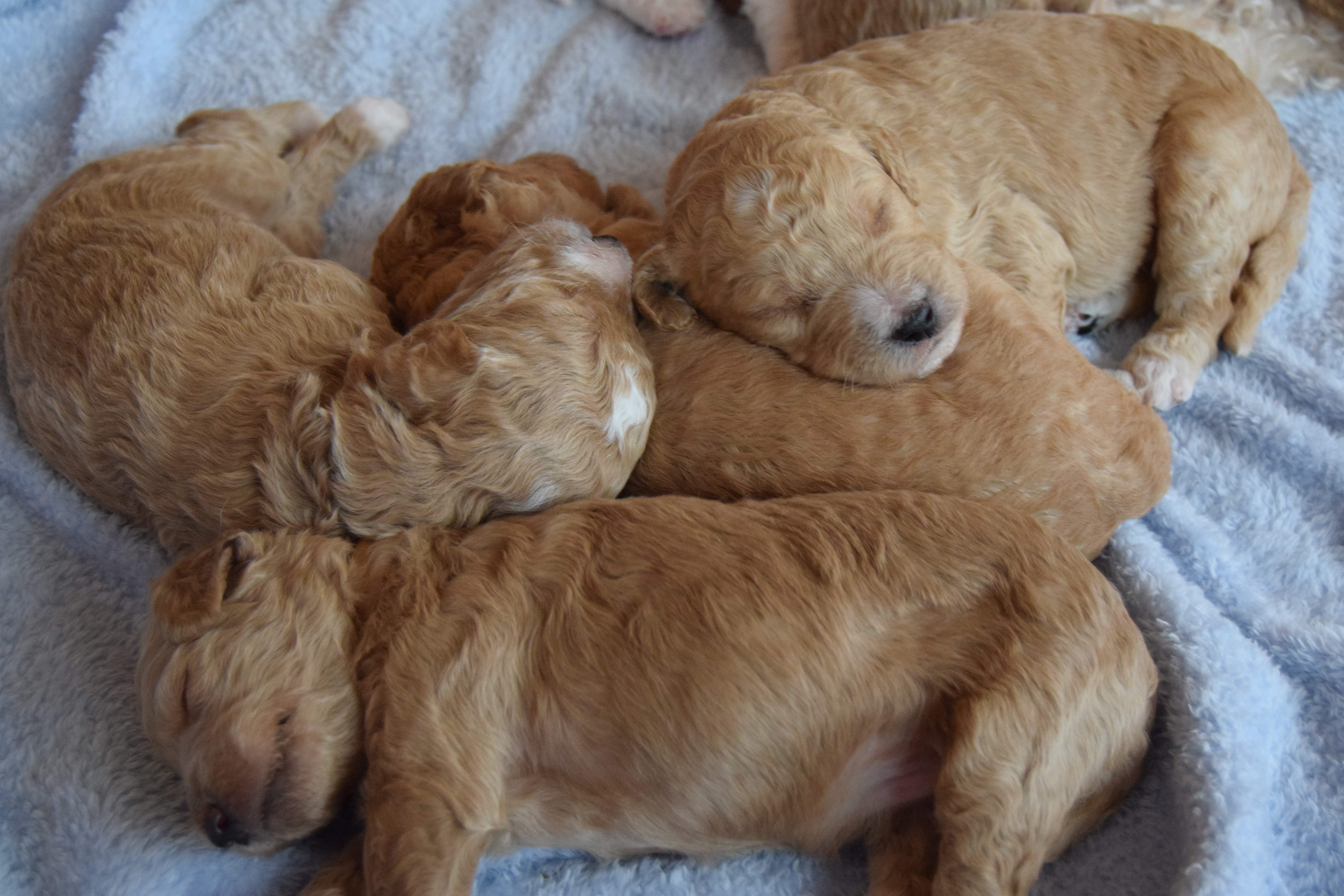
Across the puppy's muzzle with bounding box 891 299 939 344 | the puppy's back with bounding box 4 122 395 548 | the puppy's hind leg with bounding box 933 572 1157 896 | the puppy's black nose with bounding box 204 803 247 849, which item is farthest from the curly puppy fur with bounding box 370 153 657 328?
the puppy's hind leg with bounding box 933 572 1157 896

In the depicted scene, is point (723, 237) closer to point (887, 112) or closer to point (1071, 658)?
point (887, 112)

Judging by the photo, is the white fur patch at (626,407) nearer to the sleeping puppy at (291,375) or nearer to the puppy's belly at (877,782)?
the sleeping puppy at (291,375)

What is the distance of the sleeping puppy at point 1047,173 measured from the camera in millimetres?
2180

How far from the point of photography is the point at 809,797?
1651 mm

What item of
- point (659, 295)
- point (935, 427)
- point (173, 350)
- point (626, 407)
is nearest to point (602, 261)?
point (659, 295)

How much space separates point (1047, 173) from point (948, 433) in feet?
3.13

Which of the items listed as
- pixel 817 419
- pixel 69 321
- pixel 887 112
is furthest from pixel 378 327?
pixel 887 112

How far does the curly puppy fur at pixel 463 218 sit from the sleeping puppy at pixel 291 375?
150mm

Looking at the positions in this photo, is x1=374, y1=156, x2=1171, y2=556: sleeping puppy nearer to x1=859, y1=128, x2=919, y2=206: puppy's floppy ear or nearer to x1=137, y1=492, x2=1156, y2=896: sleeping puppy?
x1=137, y1=492, x2=1156, y2=896: sleeping puppy

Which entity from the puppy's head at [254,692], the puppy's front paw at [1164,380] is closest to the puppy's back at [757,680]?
the puppy's head at [254,692]

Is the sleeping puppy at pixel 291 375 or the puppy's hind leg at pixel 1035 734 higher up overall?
the sleeping puppy at pixel 291 375

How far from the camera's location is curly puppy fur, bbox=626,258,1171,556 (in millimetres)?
1929

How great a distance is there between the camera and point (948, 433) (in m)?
1.95

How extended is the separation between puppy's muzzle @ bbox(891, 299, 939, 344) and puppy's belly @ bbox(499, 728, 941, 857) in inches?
31.6
